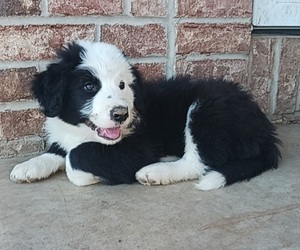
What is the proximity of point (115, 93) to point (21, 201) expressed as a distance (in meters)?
0.47

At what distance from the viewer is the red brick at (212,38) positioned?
2.14m

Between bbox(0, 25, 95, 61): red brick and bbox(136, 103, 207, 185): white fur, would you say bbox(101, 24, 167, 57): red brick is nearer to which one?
bbox(0, 25, 95, 61): red brick

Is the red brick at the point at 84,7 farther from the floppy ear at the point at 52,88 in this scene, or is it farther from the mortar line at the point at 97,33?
the floppy ear at the point at 52,88

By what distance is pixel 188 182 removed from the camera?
176 cm

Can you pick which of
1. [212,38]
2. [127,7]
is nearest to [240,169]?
[212,38]

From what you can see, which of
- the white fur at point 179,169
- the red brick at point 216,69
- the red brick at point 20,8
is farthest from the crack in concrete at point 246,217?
the red brick at point 20,8

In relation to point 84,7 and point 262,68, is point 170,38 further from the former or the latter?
point 262,68

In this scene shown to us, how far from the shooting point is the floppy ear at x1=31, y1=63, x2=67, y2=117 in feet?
5.30

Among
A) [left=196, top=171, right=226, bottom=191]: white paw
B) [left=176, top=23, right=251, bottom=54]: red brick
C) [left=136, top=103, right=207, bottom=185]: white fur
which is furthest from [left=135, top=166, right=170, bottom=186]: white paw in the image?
[left=176, top=23, right=251, bottom=54]: red brick

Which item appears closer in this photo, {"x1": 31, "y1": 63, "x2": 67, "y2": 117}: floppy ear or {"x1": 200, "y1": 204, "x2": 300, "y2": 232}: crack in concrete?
{"x1": 200, "y1": 204, "x2": 300, "y2": 232}: crack in concrete

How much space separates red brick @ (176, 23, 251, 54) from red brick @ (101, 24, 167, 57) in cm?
9

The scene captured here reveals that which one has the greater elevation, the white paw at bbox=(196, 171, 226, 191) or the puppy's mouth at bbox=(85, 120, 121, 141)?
the puppy's mouth at bbox=(85, 120, 121, 141)

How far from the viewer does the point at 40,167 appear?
5.76 ft

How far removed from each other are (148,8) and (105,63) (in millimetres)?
525
